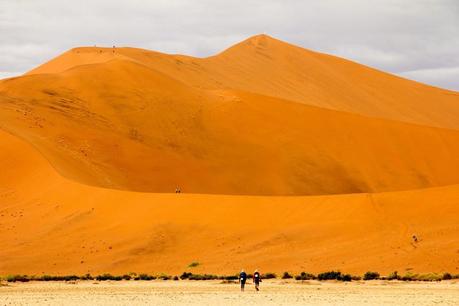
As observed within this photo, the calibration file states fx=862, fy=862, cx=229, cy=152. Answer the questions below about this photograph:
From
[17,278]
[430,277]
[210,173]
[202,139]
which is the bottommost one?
[17,278]

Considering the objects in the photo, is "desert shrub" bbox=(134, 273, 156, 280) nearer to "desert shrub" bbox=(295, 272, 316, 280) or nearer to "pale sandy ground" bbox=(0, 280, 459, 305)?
"pale sandy ground" bbox=(0, 280, 459, 305)

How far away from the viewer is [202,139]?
4966 centimetres

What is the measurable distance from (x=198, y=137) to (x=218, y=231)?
56.0 ft

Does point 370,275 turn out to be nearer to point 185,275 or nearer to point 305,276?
point 305,276

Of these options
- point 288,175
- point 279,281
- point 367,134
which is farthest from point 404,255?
point 367,134

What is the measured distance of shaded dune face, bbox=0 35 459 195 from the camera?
145 feet

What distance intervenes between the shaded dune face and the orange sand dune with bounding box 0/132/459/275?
4.02 m

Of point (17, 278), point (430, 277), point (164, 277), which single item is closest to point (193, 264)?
point (164, 277)

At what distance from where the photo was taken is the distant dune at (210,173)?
103ft

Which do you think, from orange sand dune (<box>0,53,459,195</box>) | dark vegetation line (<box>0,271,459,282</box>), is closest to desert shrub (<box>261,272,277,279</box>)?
dark vegetation line (<box>0,271,459,282</box>)

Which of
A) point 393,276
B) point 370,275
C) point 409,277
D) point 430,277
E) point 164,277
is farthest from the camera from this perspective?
point 164,277

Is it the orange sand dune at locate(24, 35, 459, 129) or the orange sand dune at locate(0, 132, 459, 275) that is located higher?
the orange sand dune at locate(24, 35, 459, 129)

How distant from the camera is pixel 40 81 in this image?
51.3 meters

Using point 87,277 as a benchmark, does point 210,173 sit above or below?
above
